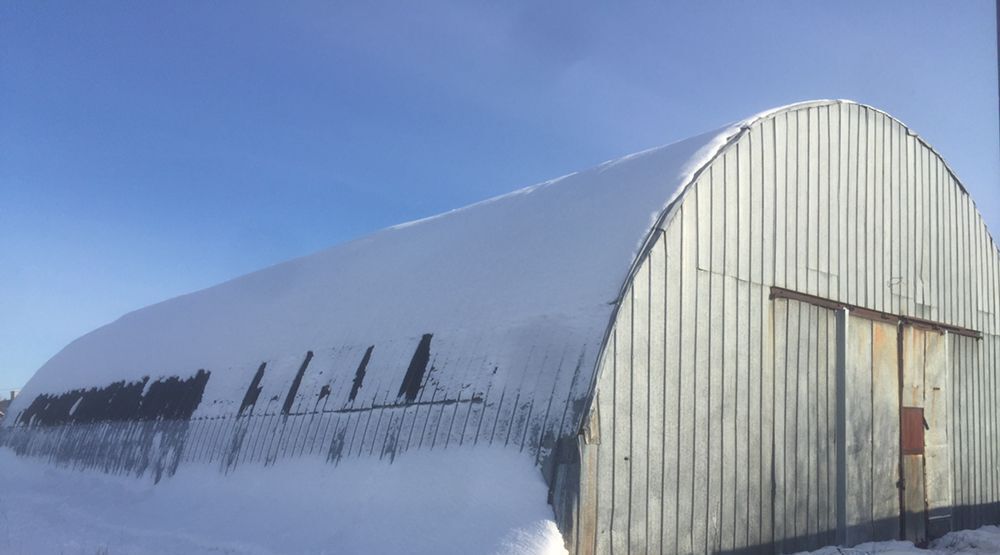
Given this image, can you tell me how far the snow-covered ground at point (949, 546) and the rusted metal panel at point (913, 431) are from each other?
1473mm

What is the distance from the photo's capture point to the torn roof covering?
11.2 m

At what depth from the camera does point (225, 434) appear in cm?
1625

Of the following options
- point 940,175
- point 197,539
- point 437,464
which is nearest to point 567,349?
point 437,464

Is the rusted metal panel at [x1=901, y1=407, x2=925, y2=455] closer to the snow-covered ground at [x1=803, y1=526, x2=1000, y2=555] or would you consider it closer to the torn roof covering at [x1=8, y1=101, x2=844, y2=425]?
the snow-covered ground at [x1=803, y1=526, x2=1000, y2=555]

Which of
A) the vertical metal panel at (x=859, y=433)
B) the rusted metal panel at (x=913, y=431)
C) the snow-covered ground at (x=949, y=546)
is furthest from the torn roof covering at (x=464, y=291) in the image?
the rusted metal panel at (x=913, y=431)

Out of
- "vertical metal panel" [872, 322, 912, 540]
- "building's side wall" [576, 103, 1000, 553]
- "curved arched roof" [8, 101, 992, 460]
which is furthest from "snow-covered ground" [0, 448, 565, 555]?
"vertical metal panel" [872, 322, 912, 540]

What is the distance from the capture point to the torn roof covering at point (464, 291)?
11.2 m

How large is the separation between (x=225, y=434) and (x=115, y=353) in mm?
Result: 9365

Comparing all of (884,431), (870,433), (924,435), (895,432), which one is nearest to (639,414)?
(870,433)

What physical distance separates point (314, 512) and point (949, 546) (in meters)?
9.95

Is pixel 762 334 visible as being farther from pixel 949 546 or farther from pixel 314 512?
pixel 314 512

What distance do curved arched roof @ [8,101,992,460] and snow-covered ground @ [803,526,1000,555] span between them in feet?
15.9

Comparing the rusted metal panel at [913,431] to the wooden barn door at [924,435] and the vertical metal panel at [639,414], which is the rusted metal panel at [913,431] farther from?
the vertical metal panel at [639,414]

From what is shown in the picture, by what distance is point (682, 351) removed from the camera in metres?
11.0
